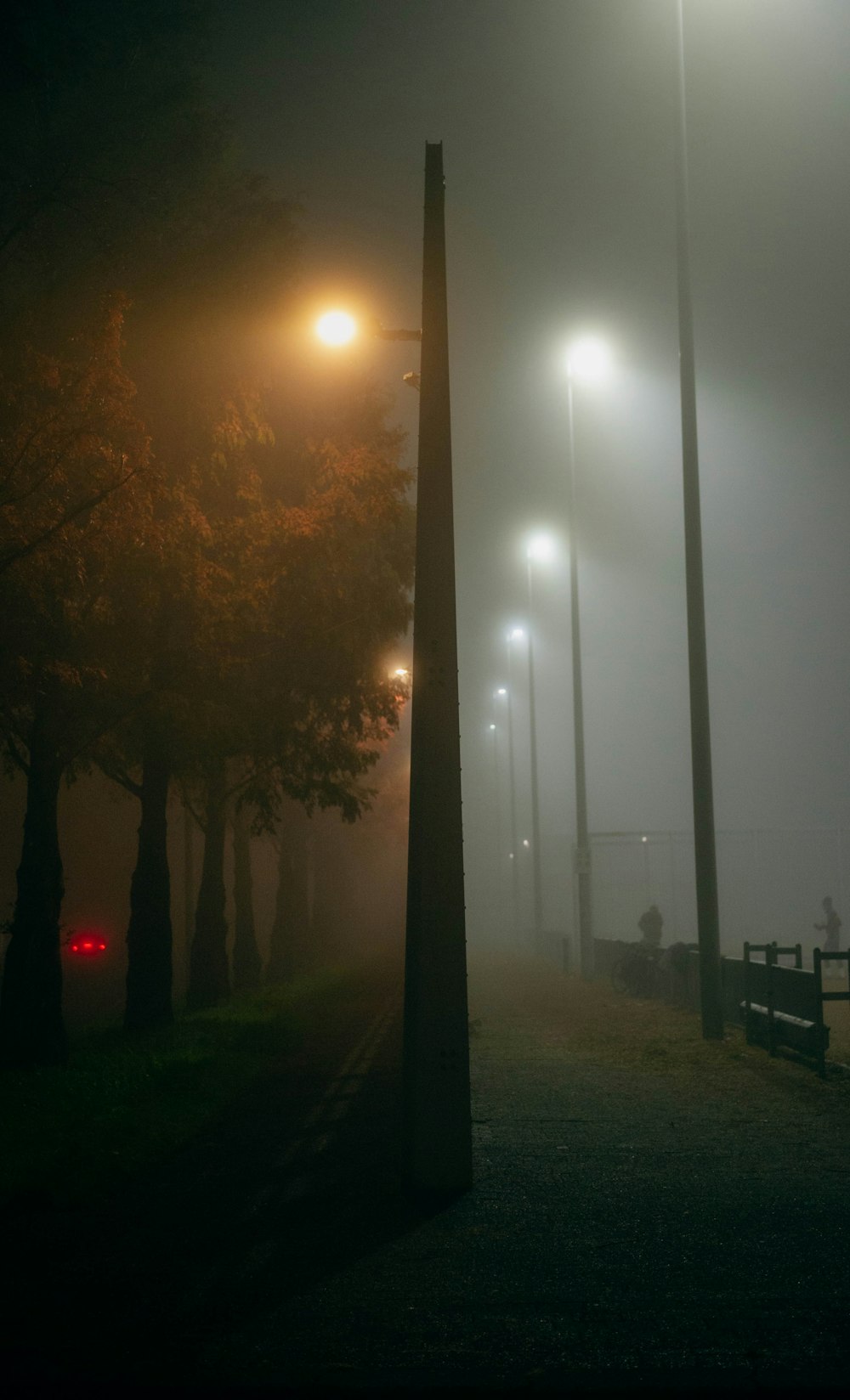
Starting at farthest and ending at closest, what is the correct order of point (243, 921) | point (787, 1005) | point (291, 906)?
point (291, 906) → point (243, 921) → point (787, 1005)

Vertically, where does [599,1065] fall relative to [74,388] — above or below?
below

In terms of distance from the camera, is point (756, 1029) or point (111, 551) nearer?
point (111, 551)

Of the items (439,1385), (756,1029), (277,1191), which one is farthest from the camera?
(756,1029)

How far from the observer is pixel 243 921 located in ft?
99.4

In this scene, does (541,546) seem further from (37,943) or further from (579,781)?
(37,943)

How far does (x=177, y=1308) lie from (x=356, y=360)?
20.6 m

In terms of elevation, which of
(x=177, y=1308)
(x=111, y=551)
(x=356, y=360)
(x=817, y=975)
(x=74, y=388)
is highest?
(x=356, y=360)

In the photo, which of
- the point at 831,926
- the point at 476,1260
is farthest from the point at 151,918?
the point at 831,926

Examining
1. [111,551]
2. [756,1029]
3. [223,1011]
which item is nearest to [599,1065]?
[756,1029]

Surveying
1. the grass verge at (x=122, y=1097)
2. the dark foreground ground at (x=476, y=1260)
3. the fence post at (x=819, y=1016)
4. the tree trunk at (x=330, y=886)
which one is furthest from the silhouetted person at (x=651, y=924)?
the dark foreground ground at (x=476, y=1260)

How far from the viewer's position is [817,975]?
13.7 meters

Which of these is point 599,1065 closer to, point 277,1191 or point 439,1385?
point 277,1191

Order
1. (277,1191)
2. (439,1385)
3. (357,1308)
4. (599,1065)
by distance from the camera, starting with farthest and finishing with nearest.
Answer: (599,1065) → (277,1191) → (357,1308) → (439,1385)

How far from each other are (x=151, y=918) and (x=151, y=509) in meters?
7.55
